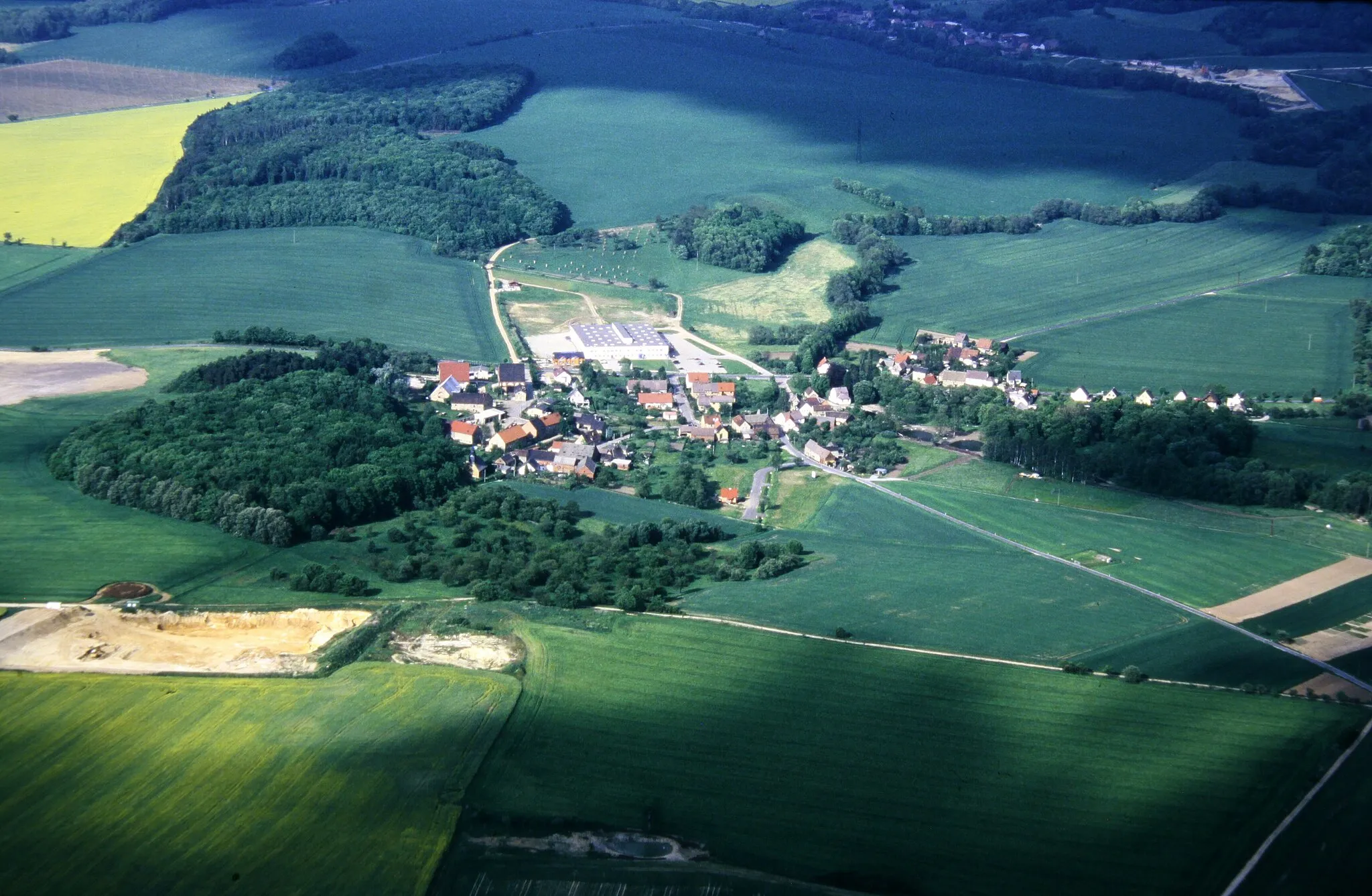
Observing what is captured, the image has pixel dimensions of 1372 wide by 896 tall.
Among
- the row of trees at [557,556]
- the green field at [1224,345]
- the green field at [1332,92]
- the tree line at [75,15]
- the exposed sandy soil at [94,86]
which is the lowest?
the row of trees at [557,556]

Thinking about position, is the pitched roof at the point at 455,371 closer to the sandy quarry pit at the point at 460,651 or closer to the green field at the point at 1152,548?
the green field at the point at 1152,548

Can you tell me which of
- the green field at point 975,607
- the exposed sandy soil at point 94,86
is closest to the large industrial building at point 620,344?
the green field at point 975,607

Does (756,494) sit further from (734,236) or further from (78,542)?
(734,236)

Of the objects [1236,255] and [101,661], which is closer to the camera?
[101,661]

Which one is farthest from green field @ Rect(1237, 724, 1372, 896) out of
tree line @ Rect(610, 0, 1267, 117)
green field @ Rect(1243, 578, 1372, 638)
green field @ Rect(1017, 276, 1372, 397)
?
tree line @ Rect(610, 0, 1267, 117)

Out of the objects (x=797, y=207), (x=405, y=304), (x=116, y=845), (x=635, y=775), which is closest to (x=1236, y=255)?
(x=797, y=207)

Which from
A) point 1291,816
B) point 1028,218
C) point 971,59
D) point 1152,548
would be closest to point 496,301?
point 1028,218

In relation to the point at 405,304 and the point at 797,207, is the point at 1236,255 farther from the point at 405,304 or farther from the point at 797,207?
the point at 405,304

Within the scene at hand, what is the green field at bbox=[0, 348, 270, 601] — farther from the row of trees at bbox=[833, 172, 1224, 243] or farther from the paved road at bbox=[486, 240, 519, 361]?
the row of trees at bbox=[833, 172, 1224, 243]
